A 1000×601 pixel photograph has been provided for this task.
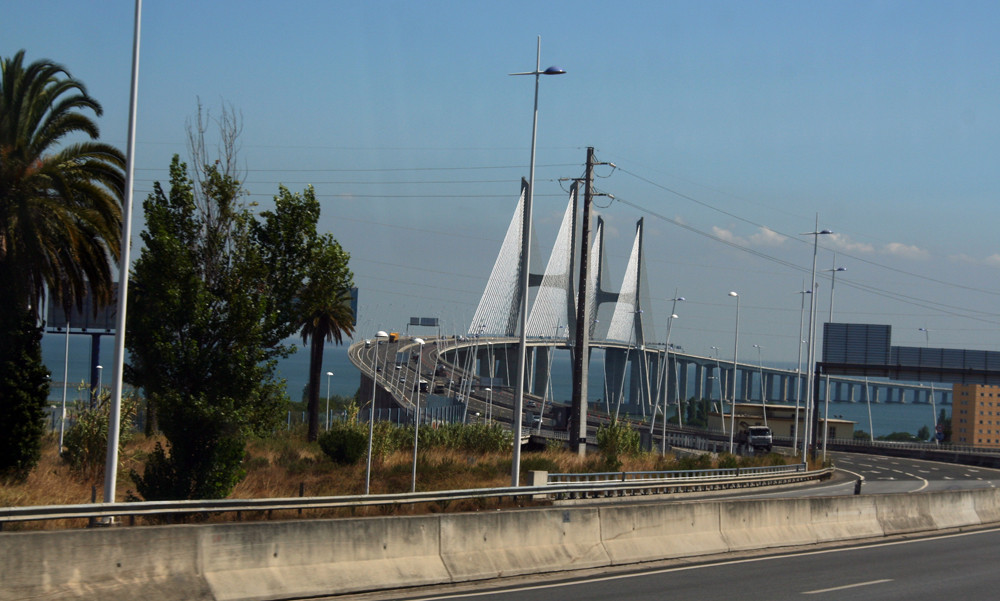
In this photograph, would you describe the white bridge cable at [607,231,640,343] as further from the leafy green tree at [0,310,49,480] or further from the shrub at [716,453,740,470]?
the leafy green tree at [0,310,49,480]

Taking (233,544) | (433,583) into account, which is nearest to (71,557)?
(233,544)

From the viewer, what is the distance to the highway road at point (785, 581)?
41.8 ft

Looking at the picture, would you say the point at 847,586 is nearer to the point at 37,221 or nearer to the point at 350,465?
the point at 37,221

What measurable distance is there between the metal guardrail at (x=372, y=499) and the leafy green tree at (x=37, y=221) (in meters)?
7.08

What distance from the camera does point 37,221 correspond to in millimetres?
21234

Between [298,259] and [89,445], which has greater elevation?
[298,259]

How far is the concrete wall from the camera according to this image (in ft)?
33.0

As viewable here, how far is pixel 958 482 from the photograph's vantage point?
1902 inches

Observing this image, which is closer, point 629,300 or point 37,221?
point 37,221

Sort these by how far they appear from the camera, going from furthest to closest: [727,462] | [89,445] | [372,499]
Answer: [727,462] < [89,445] < [372,499]

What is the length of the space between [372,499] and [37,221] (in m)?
10.9

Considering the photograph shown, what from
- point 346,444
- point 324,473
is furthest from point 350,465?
point 324,473

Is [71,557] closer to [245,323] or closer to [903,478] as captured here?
[245,323]

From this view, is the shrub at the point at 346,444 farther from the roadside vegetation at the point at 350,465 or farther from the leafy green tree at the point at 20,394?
the leafy green tree at the point at 20,394
